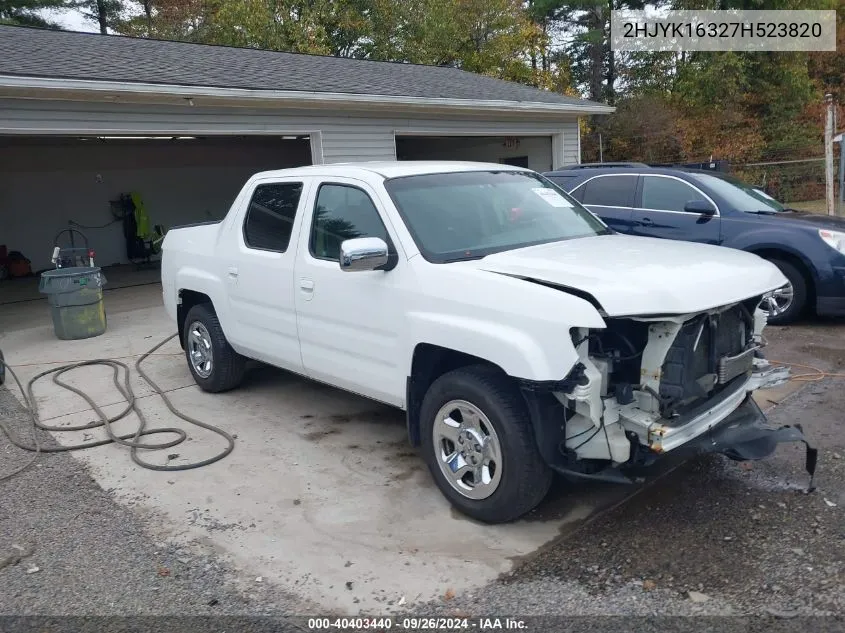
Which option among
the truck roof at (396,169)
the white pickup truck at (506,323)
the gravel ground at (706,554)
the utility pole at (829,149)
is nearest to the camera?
the gravel ground at (706,554)

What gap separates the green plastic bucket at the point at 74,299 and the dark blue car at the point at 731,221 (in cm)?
616

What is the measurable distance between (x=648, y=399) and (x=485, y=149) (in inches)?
664

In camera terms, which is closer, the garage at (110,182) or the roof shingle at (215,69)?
the roof shingle at (215,69)

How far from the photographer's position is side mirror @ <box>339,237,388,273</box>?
158 inches

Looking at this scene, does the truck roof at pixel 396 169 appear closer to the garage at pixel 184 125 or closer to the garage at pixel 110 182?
the garage at pixel 184 125

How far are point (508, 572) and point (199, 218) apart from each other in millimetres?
17191

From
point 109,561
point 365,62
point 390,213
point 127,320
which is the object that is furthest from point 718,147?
point 109,561

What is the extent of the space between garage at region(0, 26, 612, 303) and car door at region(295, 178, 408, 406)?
5883 mm

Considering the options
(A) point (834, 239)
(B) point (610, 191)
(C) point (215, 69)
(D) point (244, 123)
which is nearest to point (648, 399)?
(A) point (834, 239)

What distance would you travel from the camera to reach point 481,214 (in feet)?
15.2

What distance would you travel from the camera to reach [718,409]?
3834 mm

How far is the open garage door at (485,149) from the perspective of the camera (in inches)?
706

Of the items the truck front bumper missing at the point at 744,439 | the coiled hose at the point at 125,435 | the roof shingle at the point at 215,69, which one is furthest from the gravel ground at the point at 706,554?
the roof shingle at the point at 215,69

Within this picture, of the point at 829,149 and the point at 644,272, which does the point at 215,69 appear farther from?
the point at 829,149
